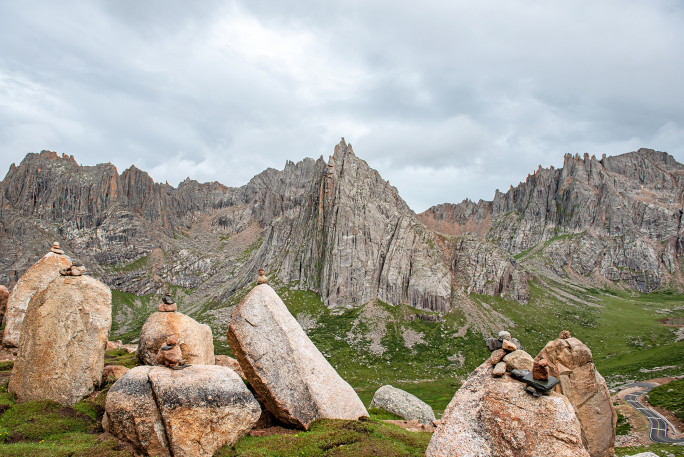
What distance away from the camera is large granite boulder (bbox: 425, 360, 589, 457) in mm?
8500

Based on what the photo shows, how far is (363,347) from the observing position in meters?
119

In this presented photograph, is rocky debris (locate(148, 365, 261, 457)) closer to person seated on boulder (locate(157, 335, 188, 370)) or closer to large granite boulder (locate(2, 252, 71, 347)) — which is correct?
person seated on boulder (locate(157, 335, 188, 370))

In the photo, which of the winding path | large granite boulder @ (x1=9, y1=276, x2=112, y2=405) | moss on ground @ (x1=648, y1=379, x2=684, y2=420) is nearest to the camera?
large granite boulder @ (x1=9, y1=276, x2=112, y2=405)

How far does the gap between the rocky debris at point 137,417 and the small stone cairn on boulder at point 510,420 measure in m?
10.9

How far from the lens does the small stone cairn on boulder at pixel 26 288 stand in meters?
29.8

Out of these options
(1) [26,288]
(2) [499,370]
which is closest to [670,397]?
(2) [499,370]

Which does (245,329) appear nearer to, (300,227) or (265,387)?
(265,387)

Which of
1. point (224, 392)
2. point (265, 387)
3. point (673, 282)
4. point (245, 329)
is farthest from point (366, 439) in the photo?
point (673, 282)

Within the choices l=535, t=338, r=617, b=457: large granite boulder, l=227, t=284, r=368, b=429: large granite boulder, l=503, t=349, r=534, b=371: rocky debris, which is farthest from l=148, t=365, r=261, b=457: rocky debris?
l=535, t=338, r=617, b=457: large granite boulder

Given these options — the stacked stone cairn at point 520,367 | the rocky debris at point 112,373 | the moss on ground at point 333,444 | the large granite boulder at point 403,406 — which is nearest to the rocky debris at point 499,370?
the stacked stone cairn at point 520,367

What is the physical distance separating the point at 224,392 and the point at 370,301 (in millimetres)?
134627

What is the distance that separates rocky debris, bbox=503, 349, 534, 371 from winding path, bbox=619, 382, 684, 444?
173ft

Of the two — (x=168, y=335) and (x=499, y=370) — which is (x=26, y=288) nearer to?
(x=168, y=335)

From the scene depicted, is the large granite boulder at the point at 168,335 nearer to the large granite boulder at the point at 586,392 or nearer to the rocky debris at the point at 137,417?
the rocky debris at the point at 137,417
